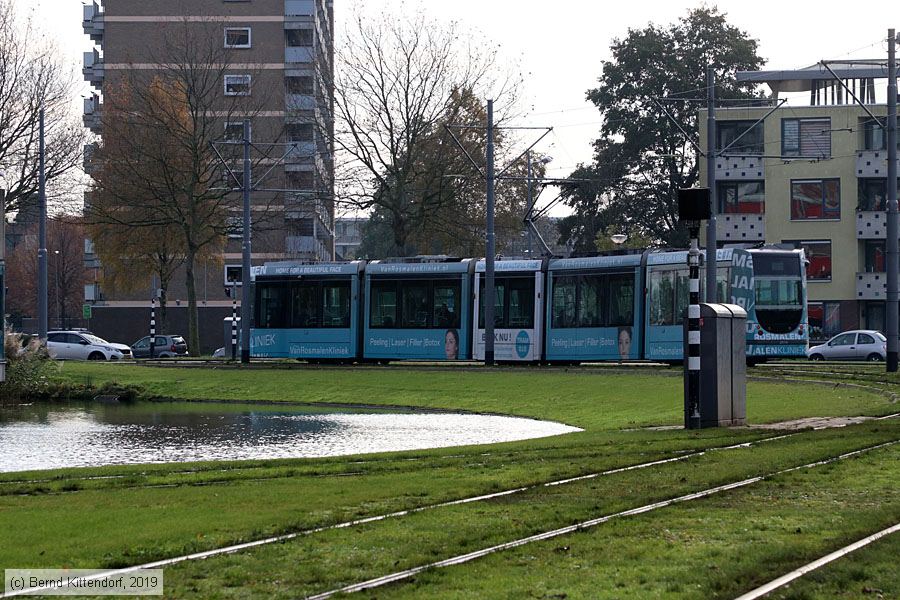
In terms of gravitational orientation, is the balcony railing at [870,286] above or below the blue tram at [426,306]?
above

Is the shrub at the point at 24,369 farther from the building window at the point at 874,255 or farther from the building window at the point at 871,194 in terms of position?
the building window at the point at 874,255

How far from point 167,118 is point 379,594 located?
5361cm

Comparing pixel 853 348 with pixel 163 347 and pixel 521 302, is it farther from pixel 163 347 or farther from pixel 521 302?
pixel 163 347

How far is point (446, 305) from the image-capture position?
4250 cm

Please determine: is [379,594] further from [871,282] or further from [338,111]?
[871,282]

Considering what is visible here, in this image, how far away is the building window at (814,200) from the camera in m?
71.3

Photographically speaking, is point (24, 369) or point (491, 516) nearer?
point (491, 516)

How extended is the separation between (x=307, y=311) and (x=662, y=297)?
11.4 metres

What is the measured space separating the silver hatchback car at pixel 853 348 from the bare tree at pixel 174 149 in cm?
2303

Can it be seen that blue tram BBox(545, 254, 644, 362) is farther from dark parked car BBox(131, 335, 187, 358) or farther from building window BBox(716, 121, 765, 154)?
building window BBox(716, 121, 765, 154)

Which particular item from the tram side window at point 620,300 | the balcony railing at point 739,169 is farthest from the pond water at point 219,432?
the balcony railing at point 739,169

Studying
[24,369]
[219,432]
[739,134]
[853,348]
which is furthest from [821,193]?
[219,432]

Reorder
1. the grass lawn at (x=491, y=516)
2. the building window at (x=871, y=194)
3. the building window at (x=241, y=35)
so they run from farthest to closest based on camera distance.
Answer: the building window at (x=241, y=35)
the building window at (x=871, y=194)
the grass lawn at (x=491, y=516)

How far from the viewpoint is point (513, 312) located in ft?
136
